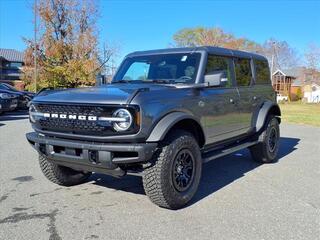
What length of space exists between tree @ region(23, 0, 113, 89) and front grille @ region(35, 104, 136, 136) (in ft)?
82.8

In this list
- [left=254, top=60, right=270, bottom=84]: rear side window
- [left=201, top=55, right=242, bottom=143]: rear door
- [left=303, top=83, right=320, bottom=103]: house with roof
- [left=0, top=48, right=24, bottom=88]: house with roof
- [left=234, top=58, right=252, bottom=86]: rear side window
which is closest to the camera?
[left=201, top=55, right=242, bottom=143]: rear door

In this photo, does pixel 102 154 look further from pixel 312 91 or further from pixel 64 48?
pixel 312 91

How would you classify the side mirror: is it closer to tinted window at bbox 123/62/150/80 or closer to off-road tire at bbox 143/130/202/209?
off-road tire at bbox 143/130/202/209

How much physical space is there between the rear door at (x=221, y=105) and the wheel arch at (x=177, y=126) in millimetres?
167

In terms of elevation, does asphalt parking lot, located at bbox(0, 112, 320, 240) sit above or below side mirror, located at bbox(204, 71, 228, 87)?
below

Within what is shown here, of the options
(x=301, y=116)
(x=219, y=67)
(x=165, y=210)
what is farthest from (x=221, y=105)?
(x=301, y=116)

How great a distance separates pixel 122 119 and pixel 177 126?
911 mm

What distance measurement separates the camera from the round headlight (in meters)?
4.07

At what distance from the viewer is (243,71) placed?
664cm

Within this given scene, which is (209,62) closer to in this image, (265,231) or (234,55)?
(234,55)

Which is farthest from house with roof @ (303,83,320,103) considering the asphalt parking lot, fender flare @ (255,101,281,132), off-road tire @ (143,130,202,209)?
off-road tire @ (143,130,202,209)

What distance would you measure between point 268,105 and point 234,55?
4.50 feet

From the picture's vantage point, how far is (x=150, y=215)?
14.3 feet

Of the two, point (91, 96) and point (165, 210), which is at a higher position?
point (91, 96)
